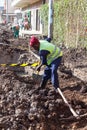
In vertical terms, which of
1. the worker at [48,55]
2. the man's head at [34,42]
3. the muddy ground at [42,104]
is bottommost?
the muddy ground at [42,104]

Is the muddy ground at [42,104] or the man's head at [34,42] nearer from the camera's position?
the muddy ground at [42,104]

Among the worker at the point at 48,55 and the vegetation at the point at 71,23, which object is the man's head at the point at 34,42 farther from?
the vegetation at the point at 71,23

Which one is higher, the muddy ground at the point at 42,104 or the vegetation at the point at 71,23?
the vegetation at the point at 71,23

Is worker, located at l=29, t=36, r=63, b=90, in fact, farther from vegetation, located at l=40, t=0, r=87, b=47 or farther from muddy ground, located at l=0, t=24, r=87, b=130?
vegetation, located at l=40, t=0, r=87, b=47

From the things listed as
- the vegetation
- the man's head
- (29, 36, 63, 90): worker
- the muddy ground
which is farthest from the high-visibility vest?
the vegetation

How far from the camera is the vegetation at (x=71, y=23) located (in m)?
14.9

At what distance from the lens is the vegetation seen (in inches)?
585

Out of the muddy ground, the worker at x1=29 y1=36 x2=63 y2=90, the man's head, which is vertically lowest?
the muddy ground

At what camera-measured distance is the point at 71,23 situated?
16.8 m

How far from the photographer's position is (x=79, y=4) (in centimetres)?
1534

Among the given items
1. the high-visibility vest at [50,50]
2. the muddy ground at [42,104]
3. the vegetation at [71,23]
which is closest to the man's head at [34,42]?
the high-visibility vest at [50,50]

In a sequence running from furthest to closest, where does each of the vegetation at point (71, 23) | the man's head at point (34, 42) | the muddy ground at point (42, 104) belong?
the vegetation at point (71, 23), the man's head at point (34, 42), the muddy ground at point (42, 104)

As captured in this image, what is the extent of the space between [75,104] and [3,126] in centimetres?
243

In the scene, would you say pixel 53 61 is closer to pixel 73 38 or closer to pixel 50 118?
pixel 50 118
